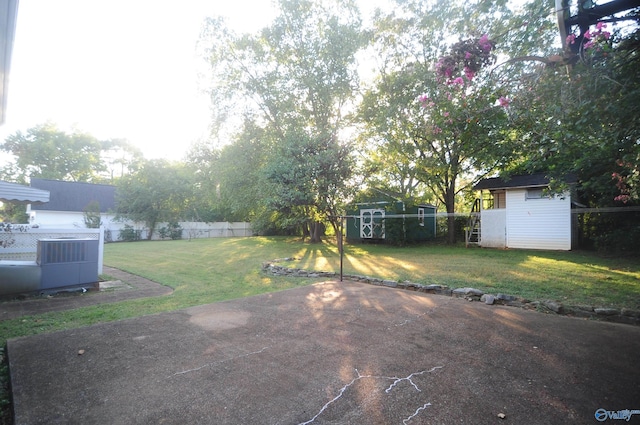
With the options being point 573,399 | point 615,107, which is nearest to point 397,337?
point 573,399

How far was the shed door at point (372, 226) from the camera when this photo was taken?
59.9ft

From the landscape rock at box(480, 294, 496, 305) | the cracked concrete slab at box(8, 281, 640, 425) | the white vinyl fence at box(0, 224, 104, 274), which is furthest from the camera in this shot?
the white vinyl fence at box(0, 224, 104, 274)

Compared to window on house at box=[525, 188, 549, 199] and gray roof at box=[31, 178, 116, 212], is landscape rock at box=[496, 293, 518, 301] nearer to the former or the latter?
window on house at box=[525, 188, 549, 199]

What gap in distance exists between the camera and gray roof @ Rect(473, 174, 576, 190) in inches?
509

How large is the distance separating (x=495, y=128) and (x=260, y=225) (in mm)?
24533

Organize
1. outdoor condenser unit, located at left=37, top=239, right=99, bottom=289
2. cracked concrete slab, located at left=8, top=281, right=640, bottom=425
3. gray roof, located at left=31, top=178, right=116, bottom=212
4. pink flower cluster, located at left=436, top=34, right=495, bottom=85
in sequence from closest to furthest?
cracked concrete slab, located at left=8, top=281, right=640, bottom=425 < pink flower cluster, located at left=436, top=34, right=495, bottom=85 < outdoor condenser unit, located at left=37, top=239, right=99, bottom=289 < gray roof, located at left=31, top=178, right=116, bottom=212

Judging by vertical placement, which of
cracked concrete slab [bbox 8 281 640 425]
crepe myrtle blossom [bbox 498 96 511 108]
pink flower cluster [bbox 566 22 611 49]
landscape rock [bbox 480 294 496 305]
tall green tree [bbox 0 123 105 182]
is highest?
tall green tree [bbox 0 123 105 182]

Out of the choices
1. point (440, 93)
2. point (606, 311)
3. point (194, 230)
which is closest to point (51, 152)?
point (194, 230)

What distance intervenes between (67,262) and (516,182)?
52.4 ft

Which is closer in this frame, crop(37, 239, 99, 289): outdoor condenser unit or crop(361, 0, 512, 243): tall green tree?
crop(361, 0, 512, 243): tall green tree

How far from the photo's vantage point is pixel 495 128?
16.6 feet

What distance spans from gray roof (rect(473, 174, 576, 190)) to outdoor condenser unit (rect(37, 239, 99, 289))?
1406cm

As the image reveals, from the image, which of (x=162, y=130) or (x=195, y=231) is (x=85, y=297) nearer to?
(x=162, y=130)

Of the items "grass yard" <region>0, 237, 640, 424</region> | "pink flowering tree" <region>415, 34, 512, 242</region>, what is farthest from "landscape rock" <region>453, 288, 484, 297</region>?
"pink flowering tree" <region>415, 34, 512, 242</region>
